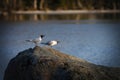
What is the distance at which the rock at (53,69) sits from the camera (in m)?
8.12

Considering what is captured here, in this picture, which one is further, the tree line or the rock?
the tree line

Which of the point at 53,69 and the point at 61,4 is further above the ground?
the point at 53,69

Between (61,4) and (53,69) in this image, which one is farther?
(61,4)

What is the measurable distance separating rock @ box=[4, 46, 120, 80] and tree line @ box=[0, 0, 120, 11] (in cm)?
5724

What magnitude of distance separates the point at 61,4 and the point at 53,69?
60598mm

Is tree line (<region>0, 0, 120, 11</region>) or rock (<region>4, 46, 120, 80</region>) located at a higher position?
rock (<region>4, 46, 120, 80</region>)

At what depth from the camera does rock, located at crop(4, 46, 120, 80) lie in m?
8.12

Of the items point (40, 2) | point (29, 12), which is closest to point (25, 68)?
point (29, 12)

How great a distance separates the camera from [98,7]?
7081 cm

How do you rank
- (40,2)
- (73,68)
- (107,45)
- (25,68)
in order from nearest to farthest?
(73,68) → (25,68) → (107,45) → (40,2)

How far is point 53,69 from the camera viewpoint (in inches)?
334

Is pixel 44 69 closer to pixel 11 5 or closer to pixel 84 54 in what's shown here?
pixel 84 54

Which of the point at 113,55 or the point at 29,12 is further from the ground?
the point at 113,55

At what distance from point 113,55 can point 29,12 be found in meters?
48.7
